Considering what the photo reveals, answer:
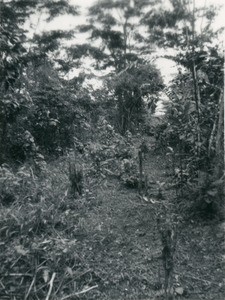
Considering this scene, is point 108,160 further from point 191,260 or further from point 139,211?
point 191,260

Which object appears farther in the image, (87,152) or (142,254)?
(87,152)

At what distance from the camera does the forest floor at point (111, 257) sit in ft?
10.8

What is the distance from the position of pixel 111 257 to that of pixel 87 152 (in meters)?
3.70

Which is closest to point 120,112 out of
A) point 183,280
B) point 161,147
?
point 161,147

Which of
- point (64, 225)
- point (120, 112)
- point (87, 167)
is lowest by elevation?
point (64, 225)

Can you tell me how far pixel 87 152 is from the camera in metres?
7.34

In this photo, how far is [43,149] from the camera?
297 inches

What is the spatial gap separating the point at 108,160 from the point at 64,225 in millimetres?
2617

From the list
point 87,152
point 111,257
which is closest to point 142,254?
point 111,257

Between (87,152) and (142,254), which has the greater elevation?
(87,152)

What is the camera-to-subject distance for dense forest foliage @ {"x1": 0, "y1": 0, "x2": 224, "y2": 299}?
3.46 metres

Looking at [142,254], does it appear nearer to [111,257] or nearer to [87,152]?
[111,257]

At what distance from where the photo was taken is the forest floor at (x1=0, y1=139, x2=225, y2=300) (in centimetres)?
329

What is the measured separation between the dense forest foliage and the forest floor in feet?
0.06
